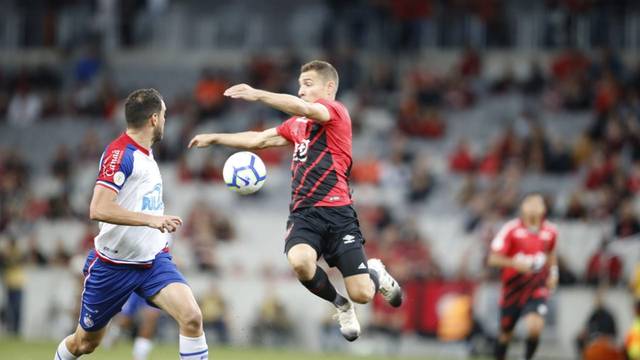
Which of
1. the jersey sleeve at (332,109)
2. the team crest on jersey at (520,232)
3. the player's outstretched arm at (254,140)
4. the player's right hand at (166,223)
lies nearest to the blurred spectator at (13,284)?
the team crest on jersey at (520,232)

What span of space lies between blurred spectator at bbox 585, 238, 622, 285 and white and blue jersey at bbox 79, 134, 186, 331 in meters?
11.3

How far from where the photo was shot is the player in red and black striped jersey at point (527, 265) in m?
14.4

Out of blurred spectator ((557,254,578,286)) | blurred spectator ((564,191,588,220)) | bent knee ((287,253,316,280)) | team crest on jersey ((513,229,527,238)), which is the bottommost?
blurred spectator ((557,254,578,286))

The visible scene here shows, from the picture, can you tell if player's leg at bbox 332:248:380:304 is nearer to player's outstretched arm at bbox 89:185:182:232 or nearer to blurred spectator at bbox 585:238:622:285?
player's outstretched arm at bbox 89:185:182:232

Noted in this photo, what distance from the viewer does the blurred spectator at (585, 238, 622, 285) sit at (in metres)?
19.5

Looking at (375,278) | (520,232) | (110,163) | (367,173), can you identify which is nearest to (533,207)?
(520,232)

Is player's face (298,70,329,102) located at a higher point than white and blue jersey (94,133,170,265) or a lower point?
higher

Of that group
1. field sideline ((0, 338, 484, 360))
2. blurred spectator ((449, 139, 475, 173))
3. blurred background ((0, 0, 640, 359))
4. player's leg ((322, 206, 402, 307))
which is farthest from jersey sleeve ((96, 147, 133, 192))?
blurred spectator ((449, 139, 475, 173))

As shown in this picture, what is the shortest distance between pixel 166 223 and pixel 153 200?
73cm

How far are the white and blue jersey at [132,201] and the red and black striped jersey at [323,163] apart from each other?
59.8 inches

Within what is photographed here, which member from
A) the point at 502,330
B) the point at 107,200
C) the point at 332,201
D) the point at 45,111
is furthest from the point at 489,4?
the point at 107,200

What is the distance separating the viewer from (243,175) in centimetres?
1056

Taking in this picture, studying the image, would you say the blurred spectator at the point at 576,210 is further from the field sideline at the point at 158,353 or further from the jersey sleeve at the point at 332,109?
the jersey sleeve at the point at 332,109

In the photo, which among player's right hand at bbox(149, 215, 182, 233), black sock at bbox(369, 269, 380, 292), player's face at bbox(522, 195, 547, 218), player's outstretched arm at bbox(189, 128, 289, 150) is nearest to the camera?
player's right hand at bbox(149, 215, 182, 233)
